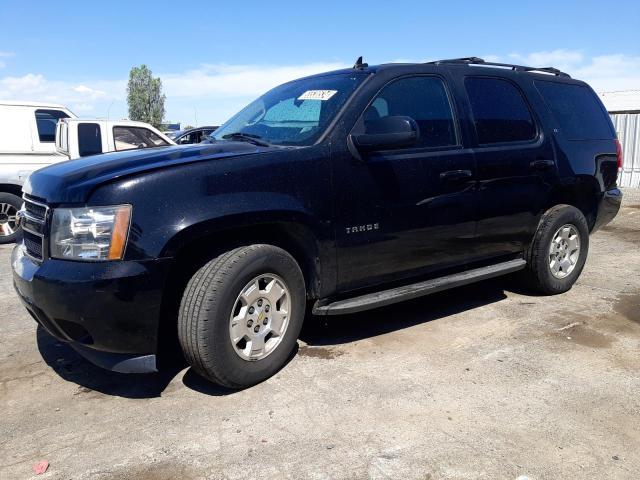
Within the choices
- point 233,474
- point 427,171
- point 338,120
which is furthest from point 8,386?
point 427,171

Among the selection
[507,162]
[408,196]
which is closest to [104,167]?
[408,196]

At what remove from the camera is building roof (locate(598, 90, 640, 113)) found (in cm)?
1708

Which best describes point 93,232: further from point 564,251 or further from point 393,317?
point 564,251

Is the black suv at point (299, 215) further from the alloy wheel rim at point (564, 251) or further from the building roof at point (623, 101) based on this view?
the building roof at point (623, 101)

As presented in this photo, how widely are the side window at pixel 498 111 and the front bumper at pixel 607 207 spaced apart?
125 cm

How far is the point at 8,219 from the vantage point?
831 cm

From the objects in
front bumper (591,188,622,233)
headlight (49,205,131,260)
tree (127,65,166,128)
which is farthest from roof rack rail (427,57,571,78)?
tree (127,65,166,128)

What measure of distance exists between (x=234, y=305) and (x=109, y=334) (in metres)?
0.66

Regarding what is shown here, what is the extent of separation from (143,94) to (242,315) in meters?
69.4

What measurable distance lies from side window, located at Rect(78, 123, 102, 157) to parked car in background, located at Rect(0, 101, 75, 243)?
0.51 m

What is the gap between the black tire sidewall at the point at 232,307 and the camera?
3.03 m

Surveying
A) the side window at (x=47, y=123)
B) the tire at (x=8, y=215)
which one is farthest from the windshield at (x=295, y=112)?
the side window at (x=47, y=123)

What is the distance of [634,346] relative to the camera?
3.96m

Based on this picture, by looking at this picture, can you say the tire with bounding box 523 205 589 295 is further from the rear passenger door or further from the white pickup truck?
the white pickup truck
